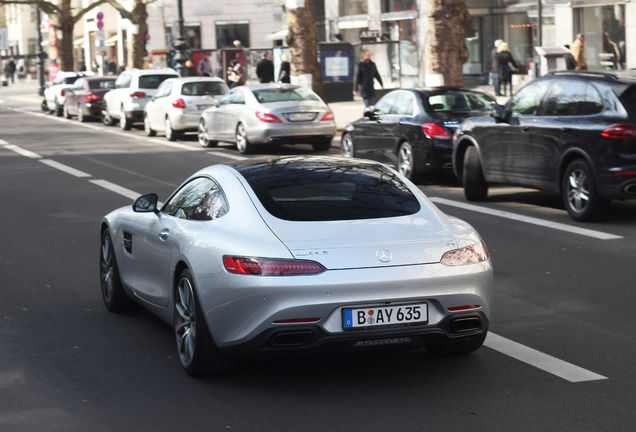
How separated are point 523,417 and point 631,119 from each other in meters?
7.43

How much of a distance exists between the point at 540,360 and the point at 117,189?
1148cm

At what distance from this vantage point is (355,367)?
22.5 ft

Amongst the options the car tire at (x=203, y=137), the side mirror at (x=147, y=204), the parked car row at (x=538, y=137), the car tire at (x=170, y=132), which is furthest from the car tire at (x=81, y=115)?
the side mirror at (x=147, y=204)

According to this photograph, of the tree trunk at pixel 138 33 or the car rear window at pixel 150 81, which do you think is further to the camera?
the tree trunk at pixel 138 33

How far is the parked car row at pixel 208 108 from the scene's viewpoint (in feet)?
76.7

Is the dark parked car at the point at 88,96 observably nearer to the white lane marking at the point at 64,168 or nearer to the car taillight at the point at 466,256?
the white lane marking at the point at 64,168

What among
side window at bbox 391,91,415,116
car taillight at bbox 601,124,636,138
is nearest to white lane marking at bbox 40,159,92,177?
side window at bbox 391,91,415,116

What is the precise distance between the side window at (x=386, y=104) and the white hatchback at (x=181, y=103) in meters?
9.82

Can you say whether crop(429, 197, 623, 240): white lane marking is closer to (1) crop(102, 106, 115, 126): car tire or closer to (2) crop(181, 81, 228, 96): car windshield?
(2) crop(181, 81, 228, 96): car windshield

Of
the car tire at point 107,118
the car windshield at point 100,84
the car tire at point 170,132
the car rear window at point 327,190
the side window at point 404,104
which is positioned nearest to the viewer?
the car rear window at point 327,190

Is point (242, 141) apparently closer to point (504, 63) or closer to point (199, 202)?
point (504, 63)

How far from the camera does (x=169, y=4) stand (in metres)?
76.9

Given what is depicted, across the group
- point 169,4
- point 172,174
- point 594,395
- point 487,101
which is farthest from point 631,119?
point 169,4

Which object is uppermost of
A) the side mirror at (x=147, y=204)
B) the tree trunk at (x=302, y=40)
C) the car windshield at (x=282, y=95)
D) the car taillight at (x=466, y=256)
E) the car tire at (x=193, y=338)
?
the tree trunk at (x=302, y=40)
